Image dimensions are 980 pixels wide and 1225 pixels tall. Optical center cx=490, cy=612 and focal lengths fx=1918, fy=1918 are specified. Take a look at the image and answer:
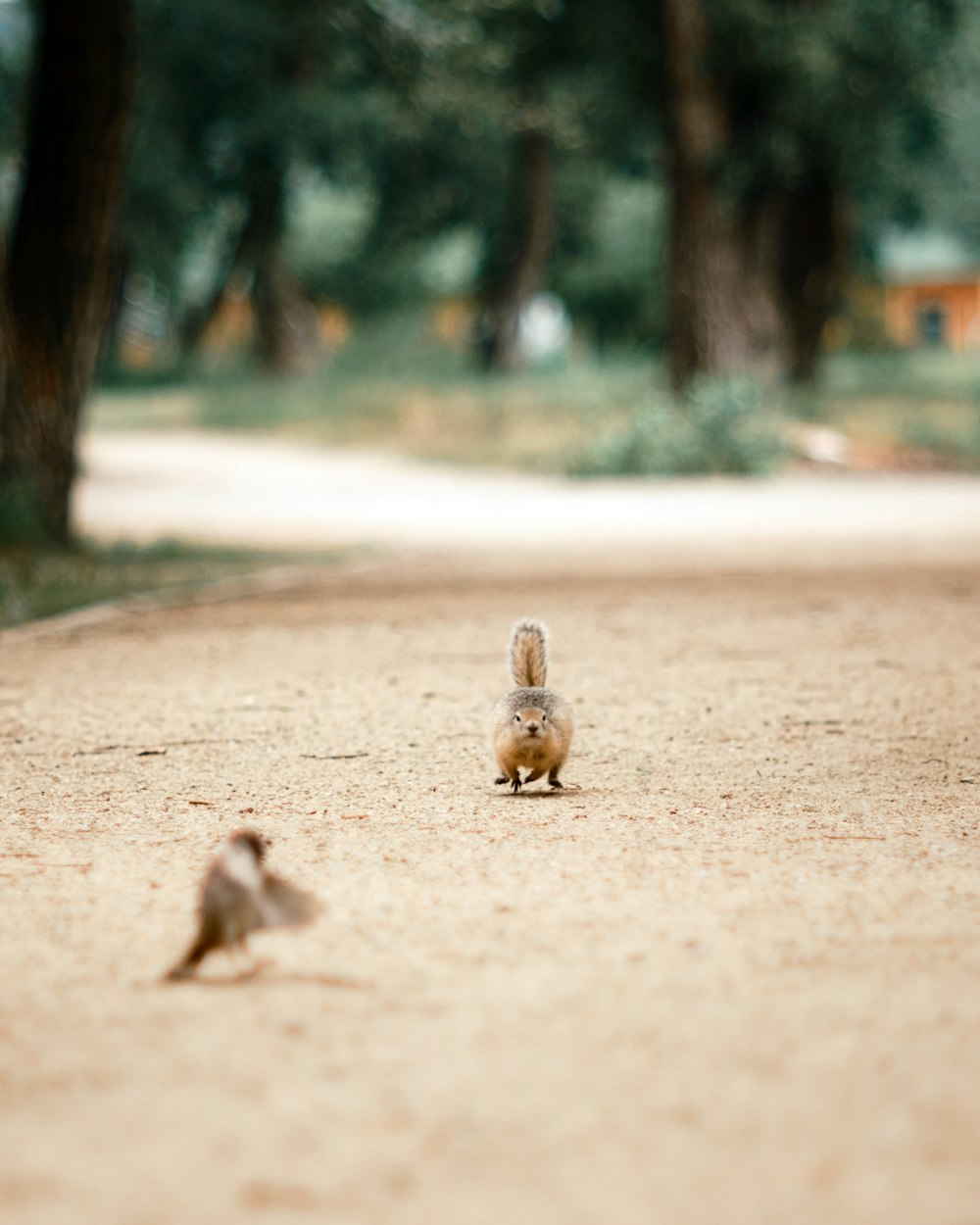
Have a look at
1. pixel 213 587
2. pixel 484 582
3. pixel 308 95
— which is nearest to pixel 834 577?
pixel 484 582

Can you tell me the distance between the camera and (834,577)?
13023mm

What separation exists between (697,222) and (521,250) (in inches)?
752

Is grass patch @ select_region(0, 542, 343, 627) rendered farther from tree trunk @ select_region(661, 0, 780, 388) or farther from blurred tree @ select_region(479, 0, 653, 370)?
tree trunk @ select_region(661, 0, 780, 388)

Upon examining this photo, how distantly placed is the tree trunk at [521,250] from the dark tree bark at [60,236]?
29047 millimetres

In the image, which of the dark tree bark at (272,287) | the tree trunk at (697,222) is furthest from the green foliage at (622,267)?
the tree trunk at (697,222)

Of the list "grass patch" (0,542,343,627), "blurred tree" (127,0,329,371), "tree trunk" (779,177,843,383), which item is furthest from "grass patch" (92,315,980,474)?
"grass patch" (0,542,343,627)

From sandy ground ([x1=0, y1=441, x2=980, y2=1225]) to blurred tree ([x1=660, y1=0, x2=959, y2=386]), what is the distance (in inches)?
717

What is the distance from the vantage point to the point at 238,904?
4023mm

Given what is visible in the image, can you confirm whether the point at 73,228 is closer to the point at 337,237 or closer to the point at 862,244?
the point at 862,244

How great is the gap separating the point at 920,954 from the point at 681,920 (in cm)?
57

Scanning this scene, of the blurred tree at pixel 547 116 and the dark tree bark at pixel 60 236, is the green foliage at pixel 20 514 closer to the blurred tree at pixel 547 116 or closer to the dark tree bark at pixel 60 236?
the dark tree bark at pixel 60 236

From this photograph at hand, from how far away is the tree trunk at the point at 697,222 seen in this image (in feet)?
86.1

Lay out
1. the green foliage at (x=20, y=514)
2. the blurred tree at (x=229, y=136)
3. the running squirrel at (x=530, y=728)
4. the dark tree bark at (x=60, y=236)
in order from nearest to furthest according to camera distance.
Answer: the running squirrel at (x=530, y=728)
the green foliage at (x=20, y=514)
the dark tree bark at (x=60, y=236)
the blurred tree at (x=229, y=136)

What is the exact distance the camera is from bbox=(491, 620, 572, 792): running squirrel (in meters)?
5.77
